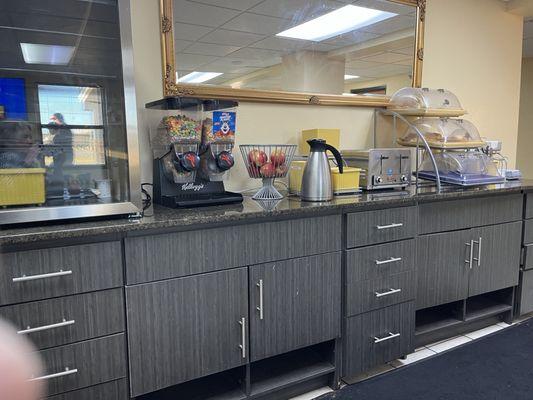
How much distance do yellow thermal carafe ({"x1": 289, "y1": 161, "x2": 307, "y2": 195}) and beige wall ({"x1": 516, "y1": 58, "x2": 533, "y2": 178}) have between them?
5.20 m

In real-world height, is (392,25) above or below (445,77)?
above

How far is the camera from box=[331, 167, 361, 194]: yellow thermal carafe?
2.09 m

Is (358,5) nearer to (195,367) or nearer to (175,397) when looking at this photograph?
(195,367)

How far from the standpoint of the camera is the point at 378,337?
2008 mm

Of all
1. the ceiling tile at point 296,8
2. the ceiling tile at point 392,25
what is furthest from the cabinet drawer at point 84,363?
the ceiling tile at point 392,25

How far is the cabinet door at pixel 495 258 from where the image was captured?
7.90 feet

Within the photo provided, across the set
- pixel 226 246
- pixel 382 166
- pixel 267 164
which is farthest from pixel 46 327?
pixel 382 166

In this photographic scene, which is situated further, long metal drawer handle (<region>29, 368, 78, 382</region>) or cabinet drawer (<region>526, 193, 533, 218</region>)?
cabinet drawer (<region>526, 193, 533, 218</region>)

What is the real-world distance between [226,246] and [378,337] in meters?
0.94

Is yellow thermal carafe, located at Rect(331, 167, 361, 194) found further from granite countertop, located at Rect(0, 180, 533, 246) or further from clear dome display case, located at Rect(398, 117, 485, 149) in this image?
clear dome display case, located at Rect(398, 117, 485, 149)

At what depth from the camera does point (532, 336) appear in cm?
248

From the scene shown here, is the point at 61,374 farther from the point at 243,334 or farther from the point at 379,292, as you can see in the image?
the point at 379,292

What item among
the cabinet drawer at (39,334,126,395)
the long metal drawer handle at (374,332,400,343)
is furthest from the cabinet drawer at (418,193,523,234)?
the cabinet drawer at (39,334,126,395)

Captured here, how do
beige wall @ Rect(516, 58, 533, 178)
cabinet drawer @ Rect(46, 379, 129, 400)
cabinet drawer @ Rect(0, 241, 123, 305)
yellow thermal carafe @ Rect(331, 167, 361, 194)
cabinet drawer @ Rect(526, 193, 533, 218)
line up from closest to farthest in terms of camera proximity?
Result: cabinet drawer @ Rect(0, 241, 123, 305) < cabinet drawer @ Rect(46, 379, 129, 400) < yellow thermal carafe @ Rect(331, 167, 361, 194) < cabinet drawer @ Rect(526, 193, 533, 218) < beige wall @ Rect(516, 58, 533, 178)
